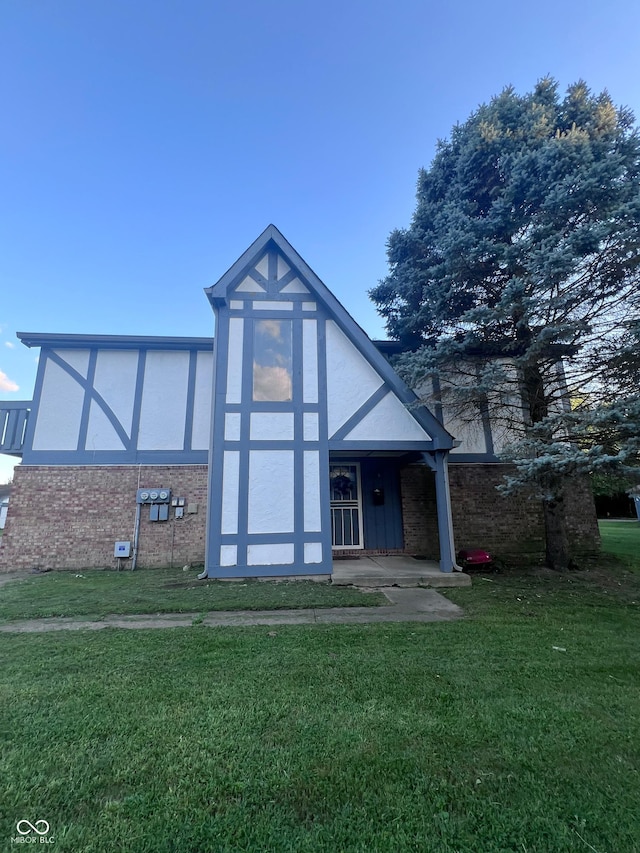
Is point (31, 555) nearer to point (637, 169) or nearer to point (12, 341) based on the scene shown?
point (12, 341)

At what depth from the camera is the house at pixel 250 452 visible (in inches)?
301

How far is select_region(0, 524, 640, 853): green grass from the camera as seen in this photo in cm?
176

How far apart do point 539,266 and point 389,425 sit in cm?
396

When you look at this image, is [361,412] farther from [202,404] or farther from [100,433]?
[100,433]

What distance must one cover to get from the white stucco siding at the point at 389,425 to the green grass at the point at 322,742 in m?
4.32

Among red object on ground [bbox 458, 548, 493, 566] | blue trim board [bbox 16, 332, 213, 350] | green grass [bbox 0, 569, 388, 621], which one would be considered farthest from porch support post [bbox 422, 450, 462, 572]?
blue trim board [bbox 16, 332, 213, 350]

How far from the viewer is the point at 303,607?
5602mm

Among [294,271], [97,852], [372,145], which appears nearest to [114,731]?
[97,852]

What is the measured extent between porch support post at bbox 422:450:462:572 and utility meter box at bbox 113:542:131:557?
285 inches

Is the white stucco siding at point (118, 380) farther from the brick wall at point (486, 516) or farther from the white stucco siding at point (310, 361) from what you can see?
the brick wall at point (486, 516)

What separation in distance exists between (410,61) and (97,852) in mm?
15076

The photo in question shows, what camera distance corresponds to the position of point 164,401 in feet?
32.2

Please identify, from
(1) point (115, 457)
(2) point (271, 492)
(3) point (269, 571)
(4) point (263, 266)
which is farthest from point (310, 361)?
(1) point (115, 457)

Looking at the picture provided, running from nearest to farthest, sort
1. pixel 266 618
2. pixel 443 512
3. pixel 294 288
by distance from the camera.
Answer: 1. pixel 266 618
2. pixel 443 512
3. pixel 294 288
